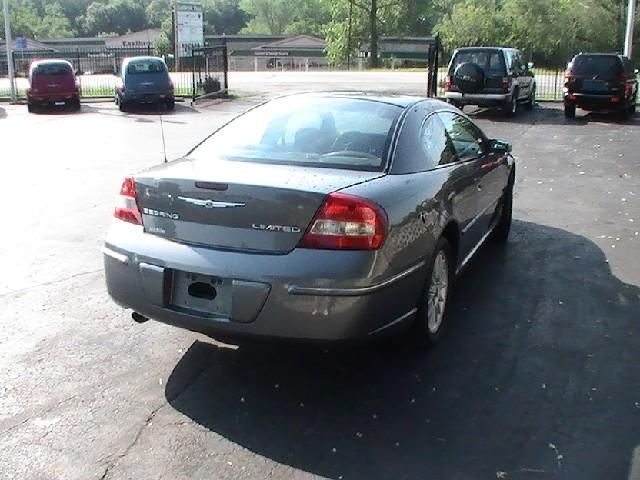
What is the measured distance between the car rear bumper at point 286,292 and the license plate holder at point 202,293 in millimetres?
23

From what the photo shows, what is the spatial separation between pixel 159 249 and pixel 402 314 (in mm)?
1390

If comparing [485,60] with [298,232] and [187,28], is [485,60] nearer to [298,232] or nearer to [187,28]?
[187,28]

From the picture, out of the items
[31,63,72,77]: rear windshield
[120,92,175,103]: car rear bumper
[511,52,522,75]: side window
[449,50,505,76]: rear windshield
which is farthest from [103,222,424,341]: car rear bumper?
[31,63,72,77]: rear windshield

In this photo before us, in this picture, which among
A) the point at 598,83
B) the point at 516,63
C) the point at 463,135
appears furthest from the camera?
the point at 516,63

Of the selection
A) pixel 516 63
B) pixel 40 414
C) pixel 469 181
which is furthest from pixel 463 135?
pixel 516 63

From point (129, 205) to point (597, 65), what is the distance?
18.1 m

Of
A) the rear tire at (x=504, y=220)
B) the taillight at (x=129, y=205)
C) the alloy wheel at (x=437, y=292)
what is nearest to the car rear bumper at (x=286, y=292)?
the taillight at (x=129, y=205)

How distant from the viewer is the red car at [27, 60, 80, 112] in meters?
23.6

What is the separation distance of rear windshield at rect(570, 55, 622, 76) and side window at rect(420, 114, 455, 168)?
624 inches

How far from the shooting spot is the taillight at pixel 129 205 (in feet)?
14.0

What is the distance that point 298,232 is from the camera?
3775 mm

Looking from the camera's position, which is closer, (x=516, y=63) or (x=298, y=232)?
(x=298, y=232)

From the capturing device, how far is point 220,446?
138 inches

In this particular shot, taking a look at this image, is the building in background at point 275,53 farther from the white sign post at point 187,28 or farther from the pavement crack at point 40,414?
the pavement crack at point 40,414
